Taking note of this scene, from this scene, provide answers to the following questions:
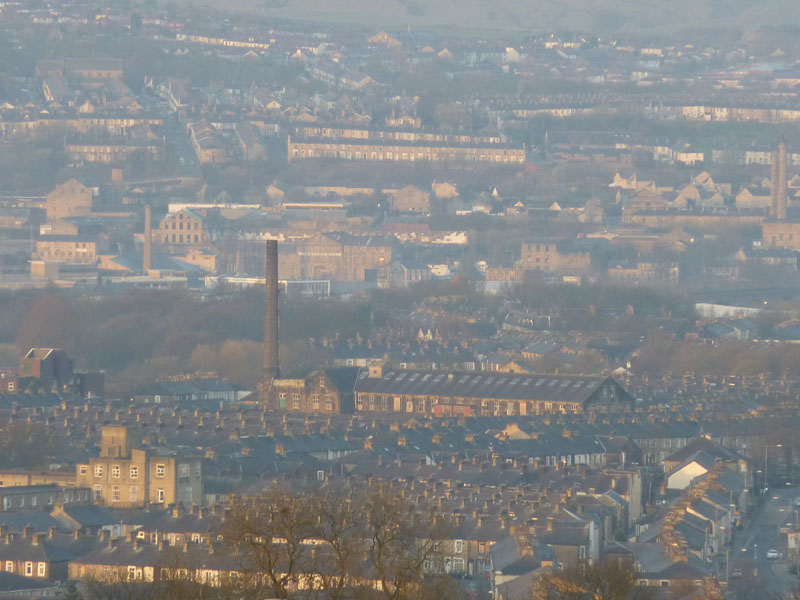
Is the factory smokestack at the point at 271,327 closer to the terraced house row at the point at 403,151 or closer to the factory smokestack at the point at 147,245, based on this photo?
the factory smokestack at the point at 147,245

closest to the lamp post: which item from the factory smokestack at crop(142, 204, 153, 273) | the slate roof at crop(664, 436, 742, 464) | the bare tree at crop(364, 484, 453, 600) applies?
the slate roof at crop(664, 436, 742, 464)

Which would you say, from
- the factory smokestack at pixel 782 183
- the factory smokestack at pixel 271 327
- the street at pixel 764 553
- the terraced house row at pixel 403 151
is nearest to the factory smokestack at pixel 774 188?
→ the factory smokestack at pixel 782 183

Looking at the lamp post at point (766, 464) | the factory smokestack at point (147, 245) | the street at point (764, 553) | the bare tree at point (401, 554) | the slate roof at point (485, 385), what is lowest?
the factory smokestack at point (147, 245)

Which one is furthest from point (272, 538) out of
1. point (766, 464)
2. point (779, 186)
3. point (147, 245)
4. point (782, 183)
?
point (779, 186)

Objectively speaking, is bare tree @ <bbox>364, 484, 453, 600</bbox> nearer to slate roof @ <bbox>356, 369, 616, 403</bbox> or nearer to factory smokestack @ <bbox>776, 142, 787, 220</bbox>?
slate roof @ <bbox>356, 369, 616, 403</bbox>

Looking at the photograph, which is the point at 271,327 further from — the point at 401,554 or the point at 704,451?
the point at 401,554

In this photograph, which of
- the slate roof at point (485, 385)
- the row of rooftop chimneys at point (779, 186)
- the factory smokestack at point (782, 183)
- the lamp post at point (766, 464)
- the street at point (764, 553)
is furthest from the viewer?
the row of rooftop chimneys at point (779, 186)
